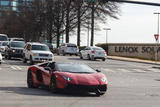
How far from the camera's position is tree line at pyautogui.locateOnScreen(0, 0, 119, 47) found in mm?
72250

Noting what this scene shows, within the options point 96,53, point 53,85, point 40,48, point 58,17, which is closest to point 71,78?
point 53,85

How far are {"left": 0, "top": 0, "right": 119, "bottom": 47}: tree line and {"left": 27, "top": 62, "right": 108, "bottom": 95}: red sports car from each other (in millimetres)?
51162

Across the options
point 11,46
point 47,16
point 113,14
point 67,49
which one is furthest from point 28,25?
point 11,46

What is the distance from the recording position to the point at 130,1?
28.8m

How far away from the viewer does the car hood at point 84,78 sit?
14.3 m

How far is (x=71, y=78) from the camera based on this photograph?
1436 cm

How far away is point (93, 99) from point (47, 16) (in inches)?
2890

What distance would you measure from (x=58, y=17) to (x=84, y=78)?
70.0 m

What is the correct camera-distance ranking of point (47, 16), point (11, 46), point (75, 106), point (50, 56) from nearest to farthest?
point (75, 106) < point (50, 56) < point (11, 46) < point (47, 16)

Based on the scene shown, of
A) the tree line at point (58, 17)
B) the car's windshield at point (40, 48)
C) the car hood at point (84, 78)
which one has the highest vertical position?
the tree line at point (58, 17)

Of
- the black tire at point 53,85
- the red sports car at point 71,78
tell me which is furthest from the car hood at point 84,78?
the black tire at point 53,85

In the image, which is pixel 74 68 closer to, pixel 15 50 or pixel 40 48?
pixel 40 48

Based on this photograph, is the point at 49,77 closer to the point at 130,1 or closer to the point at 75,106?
the point at 75,106

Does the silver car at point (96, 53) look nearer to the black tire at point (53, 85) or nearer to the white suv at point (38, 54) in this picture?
the white suv at point (38, 54)
